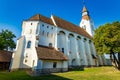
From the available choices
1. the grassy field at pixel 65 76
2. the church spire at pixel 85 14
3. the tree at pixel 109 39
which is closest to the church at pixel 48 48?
the grassy field at pixel 65 76

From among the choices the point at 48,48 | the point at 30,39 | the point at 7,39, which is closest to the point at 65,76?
the point at 48,48

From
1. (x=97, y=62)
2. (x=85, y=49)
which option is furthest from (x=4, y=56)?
(x=97, y=62)

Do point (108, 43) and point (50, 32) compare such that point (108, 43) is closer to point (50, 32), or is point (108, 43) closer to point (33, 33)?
point (50, 32)

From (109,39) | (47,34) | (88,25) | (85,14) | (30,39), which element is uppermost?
(85,14)

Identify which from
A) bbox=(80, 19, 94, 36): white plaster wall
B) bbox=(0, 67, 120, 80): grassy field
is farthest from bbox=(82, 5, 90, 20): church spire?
bbox=(0, 67, 120, 80): grassy field

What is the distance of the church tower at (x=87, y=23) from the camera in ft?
186

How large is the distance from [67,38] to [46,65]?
529 inches

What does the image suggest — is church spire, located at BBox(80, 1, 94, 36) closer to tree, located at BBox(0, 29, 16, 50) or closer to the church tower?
the church tower

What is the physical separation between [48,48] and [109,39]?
15488 mm

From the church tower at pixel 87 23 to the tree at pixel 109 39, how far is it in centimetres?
2562

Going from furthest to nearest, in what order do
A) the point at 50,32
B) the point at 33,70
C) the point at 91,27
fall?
the point at 91,27, the point at 50,32, the point at 33,70

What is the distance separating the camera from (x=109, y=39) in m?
28.1

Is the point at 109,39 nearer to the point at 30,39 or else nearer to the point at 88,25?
the point at 30,39

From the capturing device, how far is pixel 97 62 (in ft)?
160
